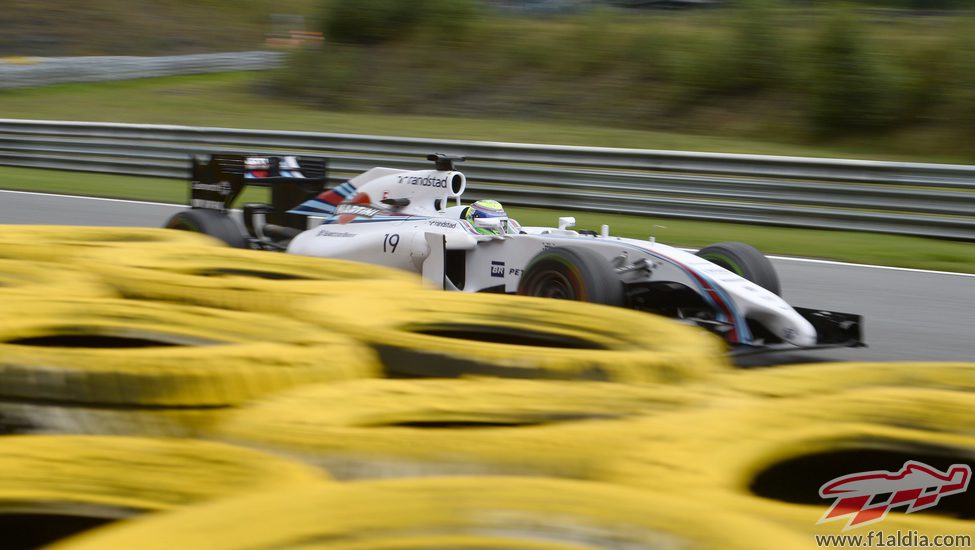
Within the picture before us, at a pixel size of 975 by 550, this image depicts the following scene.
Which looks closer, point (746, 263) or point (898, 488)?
point (898, 488)

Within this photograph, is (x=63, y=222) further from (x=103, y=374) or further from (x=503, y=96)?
(x=503, y=96)

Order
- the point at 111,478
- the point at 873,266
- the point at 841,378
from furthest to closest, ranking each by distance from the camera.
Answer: the point at 873,266, the point at 841,378, the point at 111,478

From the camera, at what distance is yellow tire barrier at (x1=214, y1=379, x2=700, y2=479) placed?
7.74 ft

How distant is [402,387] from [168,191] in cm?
1154

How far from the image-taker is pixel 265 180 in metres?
8.10

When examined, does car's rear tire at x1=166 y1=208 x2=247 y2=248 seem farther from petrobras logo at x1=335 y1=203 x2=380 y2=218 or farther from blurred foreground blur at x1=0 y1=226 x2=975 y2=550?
blurred foreground blur at x1=0 y1=226 x2=975 y2=550

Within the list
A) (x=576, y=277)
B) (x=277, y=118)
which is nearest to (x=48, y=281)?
(x=576, y=277)

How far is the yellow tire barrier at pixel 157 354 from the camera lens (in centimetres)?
278

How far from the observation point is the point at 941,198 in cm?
1016

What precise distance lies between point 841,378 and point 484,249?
11.2 ft

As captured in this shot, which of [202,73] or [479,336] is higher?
[202,73]

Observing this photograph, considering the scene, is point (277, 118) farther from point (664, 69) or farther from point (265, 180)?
point (265, 180)

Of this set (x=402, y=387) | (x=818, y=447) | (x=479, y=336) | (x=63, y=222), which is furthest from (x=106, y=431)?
(x=63, y=222)

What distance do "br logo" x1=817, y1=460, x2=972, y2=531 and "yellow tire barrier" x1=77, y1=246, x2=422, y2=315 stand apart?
7.39 feet
